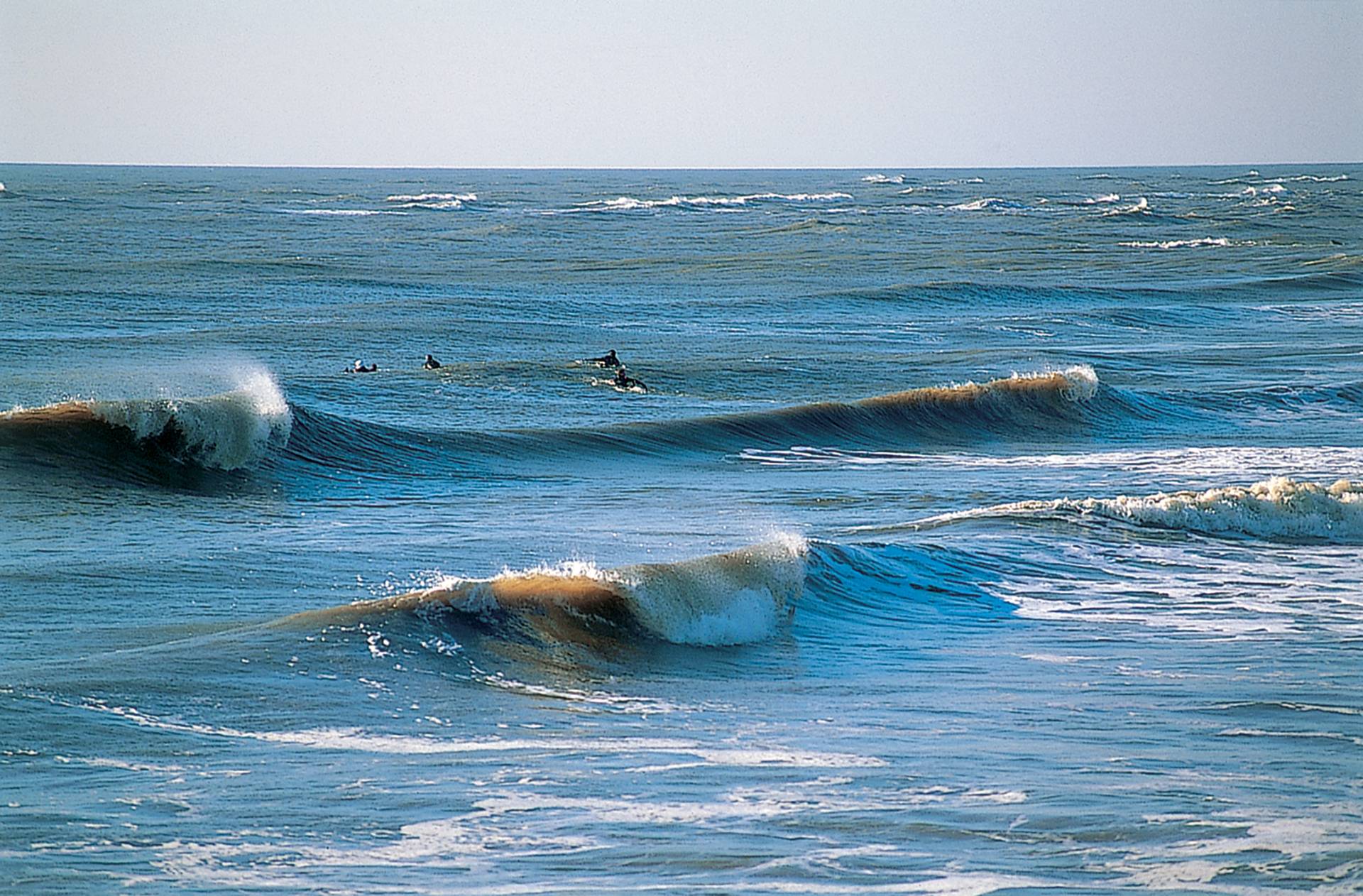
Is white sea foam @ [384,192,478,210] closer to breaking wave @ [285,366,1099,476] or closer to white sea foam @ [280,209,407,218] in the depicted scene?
white sea foam @ [280,209,407,218]

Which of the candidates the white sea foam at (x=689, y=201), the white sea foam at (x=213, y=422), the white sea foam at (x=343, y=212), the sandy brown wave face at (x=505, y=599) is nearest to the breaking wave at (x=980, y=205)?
the white sea foam at (x=689, y=201)

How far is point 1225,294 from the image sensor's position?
38.2m

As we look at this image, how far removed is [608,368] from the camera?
23.7 metres

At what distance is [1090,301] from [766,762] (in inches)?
1249

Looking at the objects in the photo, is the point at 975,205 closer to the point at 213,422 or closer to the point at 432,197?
the point at 432,197

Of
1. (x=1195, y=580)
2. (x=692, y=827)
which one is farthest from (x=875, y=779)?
(x=1195, y=580)

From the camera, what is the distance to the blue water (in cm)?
582

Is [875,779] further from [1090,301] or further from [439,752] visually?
[1090,301]

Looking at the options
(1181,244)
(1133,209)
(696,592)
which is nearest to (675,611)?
(696,592)

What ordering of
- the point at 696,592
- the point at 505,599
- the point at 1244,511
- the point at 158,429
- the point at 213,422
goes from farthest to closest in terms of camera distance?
the point at 213,422 < the point at 158,429 < the point at 1244,511 < the point at 696,592 < the point at 505,599

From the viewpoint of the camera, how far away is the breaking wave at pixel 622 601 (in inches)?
357

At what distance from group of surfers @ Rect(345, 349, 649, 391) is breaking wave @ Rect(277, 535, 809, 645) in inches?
497

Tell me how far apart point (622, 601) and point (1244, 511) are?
6.02m

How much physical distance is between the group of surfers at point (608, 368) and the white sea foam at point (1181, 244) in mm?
34548
